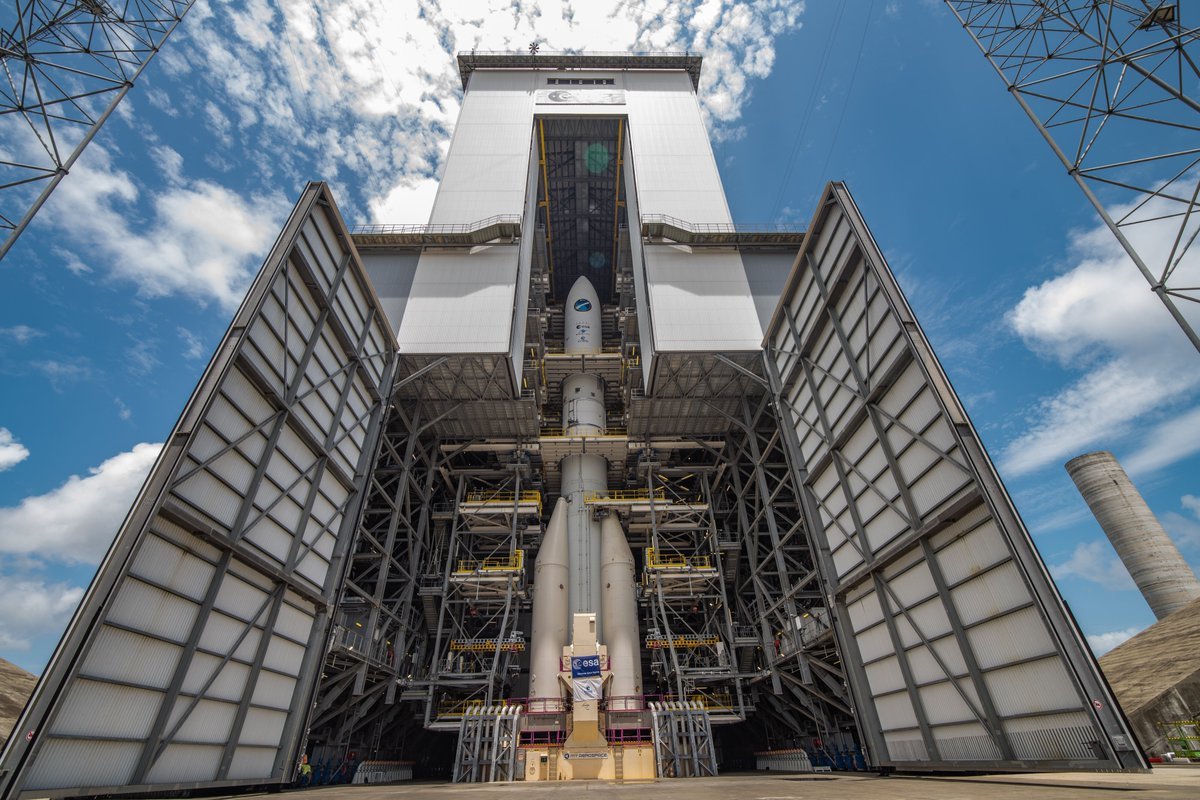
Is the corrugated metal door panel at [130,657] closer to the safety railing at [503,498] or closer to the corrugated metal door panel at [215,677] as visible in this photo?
the corrugated metal door panel at [215,677]

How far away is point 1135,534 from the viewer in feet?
107

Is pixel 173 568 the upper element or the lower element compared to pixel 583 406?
lower

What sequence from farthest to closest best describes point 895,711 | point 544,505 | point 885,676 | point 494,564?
1. point 544,505
2. point 494,564
3. point 885,676
4. point 895,711

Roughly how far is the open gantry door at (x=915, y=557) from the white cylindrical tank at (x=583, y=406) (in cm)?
1202

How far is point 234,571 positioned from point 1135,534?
43.7m

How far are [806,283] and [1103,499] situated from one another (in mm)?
29298

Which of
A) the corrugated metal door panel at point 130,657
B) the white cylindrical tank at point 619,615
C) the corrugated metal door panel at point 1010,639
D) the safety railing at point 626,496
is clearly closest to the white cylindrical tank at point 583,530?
the safety railing at point 626,496

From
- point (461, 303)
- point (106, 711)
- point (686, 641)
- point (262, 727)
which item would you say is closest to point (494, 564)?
point (686, 641)

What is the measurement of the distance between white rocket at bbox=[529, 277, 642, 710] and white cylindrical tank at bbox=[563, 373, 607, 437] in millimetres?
54

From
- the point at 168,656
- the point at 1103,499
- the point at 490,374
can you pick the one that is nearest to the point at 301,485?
the point at 168,656

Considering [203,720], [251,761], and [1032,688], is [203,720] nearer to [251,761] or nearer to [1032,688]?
[251,761]

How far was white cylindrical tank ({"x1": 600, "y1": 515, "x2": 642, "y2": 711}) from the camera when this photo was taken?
22422mm

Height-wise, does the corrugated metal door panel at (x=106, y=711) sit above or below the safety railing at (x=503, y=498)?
below

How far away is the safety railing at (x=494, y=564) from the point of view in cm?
2438
